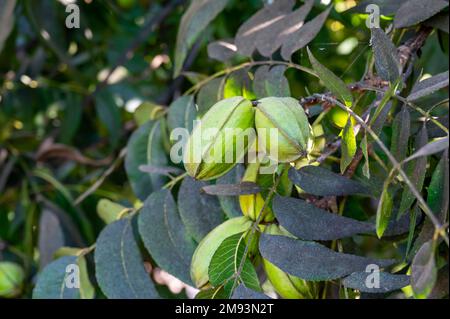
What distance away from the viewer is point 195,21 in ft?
3.27

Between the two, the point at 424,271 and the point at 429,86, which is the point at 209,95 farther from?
the point at 424,271

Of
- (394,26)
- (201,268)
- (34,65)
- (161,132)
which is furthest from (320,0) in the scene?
(34,65)

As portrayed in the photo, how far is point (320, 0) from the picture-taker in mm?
958

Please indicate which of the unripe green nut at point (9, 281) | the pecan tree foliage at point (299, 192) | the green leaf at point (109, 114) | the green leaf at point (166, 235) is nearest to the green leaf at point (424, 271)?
the pecan tree foliage at point (299, 192)

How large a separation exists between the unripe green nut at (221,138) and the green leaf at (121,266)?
9.0 inches

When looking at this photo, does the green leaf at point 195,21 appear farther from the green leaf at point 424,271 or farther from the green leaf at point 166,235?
the green leaf at point 424,271

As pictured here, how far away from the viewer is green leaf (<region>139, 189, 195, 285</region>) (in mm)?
837

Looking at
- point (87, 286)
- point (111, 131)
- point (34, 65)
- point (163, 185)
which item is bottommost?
point (87, 286)

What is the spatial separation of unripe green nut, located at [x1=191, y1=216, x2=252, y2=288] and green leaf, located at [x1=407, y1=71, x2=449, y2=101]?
0.22m

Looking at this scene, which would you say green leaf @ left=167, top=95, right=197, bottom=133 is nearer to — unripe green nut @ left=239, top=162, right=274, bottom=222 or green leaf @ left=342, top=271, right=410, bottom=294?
unripe green nut @ left=239, top=162, right=274, bottom=222

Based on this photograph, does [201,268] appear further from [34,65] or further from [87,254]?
[34,65]

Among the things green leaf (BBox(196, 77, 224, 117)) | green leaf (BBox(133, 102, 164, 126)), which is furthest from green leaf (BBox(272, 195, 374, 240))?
green leaf (BBox(133, 102, 164, 126))

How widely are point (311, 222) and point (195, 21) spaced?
1.34 ft
